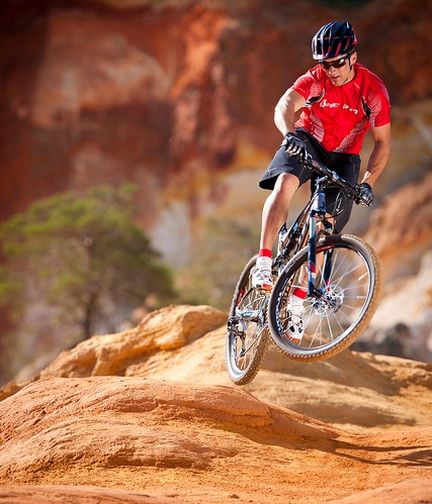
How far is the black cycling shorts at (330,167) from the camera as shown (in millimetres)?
7188

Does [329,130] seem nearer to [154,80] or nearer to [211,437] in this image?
A: [211,437]

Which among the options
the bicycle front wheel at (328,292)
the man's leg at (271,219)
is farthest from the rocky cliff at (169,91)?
the bicycle front wheel at (328,292)

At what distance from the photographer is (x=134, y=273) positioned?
32188 mm

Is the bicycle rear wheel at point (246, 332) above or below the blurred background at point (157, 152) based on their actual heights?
below

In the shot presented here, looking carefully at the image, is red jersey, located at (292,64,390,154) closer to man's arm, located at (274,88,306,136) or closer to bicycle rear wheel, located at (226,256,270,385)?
man's arm, located at (274,88,306,136)

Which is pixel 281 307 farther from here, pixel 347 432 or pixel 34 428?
pixel 34 428

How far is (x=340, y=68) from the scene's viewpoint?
707 cm

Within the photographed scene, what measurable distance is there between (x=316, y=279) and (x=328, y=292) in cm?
17

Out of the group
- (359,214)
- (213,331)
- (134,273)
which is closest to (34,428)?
(213,331)

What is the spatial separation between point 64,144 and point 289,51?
10.4m

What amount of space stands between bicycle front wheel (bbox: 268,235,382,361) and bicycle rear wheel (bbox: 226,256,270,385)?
382 mm

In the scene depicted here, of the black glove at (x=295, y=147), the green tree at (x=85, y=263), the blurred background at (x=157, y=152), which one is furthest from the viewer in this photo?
the blurred background at (x=157, y=152)

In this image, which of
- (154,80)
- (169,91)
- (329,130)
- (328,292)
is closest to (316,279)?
(328,292)

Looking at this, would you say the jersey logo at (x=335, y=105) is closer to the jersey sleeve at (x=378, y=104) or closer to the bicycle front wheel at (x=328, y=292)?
the jersey sleeve at (x=378, y=104)
